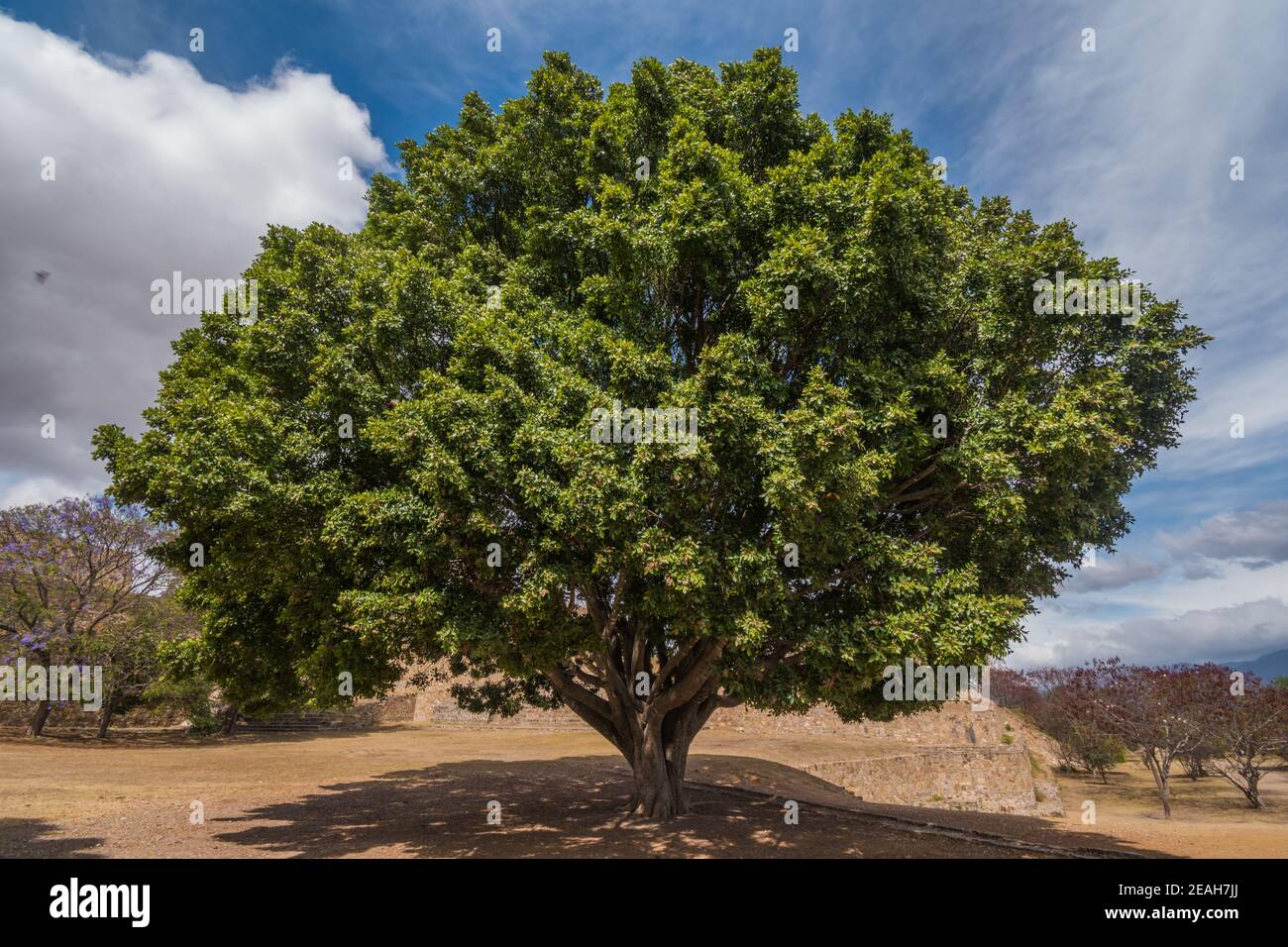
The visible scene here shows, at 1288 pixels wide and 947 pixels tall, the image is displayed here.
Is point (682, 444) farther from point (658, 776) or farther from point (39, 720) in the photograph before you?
point (39, 720)

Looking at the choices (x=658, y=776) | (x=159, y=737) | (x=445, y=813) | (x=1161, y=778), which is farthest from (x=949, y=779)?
(x=159, y=737)

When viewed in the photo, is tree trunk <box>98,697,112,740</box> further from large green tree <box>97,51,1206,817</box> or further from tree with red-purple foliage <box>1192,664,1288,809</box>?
tree with red-purple foliage <box>1192,664,1288,809</box>

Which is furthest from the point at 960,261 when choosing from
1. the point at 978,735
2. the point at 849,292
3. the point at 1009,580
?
the point at 978,735

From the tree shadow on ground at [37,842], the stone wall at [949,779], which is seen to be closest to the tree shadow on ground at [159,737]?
the tree shadow on ground at [37,842]

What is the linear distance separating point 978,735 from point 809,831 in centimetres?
2863

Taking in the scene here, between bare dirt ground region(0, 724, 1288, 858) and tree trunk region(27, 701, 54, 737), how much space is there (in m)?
0.52

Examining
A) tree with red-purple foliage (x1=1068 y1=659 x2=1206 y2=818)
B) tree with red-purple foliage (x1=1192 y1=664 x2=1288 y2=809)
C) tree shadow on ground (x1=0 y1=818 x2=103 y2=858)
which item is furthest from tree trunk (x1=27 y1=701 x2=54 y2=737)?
tree with red-purple foliage (x1=1192 y1=664 x2=1288 y2=809)

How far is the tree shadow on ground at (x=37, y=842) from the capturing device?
33.5 ft

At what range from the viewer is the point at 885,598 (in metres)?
9.59

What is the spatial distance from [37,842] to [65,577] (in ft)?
71.0

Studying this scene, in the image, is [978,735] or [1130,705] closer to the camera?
[1130,705]

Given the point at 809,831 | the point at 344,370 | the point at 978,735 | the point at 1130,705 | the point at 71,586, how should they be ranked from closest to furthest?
the point at 344,370 < the point at 809,831 < the point at 71,586 < the point at 1130,705 < the point at 978,735

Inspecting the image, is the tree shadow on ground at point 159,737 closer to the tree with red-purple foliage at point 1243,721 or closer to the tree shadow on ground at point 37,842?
the tree shadow on ground at point 37,842
